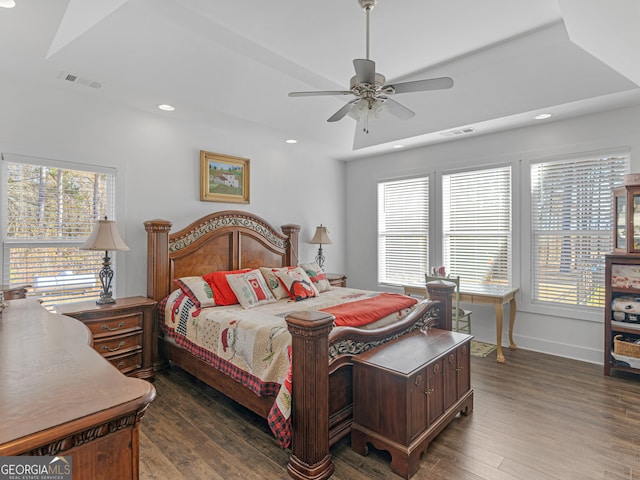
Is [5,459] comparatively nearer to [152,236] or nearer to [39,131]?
[152,236]

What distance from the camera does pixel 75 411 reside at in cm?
93

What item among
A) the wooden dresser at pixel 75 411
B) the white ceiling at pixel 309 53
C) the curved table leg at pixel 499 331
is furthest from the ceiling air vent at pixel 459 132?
A: the wooden dresser at pixel 75 411

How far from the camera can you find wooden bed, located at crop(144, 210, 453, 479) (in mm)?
2064

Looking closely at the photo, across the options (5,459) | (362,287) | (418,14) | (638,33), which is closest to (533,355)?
(362,287)

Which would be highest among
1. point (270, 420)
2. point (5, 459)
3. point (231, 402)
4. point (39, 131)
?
point (39, 131)

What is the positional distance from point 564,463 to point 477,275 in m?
2.81

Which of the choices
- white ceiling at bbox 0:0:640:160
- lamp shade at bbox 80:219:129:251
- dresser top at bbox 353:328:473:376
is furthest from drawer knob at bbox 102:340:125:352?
white ceiling at bbox 0:0:640:160

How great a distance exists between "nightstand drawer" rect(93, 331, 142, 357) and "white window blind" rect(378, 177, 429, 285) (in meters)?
3.72

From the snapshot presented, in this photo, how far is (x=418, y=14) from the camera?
2855 mm

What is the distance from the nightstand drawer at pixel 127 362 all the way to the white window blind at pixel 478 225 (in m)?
3.99

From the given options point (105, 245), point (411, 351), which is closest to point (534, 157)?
point (411, 351)

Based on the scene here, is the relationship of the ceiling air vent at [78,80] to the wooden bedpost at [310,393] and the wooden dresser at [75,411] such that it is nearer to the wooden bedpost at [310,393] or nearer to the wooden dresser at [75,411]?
the wooden dresser at [75,411]

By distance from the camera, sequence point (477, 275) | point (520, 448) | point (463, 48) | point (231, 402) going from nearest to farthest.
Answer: point (520, 448) < point (231, 402) < point (463, 48) < point (477, 275)

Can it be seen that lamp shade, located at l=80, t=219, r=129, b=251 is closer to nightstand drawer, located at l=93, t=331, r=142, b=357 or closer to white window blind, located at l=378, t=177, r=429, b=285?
nightstand drawer, located at l=93, t=331, r=142, b=357
